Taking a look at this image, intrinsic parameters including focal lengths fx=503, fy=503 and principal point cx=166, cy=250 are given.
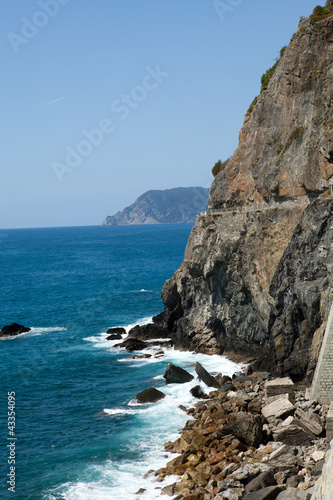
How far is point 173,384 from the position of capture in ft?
119

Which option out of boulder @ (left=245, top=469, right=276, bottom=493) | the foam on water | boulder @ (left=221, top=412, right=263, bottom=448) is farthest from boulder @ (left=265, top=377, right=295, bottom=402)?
boulder @ (left=245, top=469, right=276, bottom=493)

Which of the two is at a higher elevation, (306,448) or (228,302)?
(228,302)

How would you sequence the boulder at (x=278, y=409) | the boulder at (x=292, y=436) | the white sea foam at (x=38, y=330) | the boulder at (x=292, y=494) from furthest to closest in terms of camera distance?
the white sea foam at (x=38, y=330) → the boulder at (x=278, y=409) → the boulder at (x=292, y=436) → the boulder at (x=292, y=494)

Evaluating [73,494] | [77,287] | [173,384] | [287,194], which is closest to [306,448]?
[73,494]

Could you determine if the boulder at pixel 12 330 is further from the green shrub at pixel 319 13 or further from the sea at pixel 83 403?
the green shrub at pixel 319 13

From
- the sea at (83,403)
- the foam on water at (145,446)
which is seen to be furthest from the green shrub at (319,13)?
the sea at (83,403)

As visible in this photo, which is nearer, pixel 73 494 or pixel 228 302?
pixel 73 494

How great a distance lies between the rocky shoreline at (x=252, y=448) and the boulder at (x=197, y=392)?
8.73 ft

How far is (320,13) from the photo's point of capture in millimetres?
38469

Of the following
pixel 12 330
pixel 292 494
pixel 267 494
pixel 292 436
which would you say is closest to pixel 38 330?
pixel 12 330

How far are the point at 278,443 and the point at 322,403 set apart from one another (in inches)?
Result: 154

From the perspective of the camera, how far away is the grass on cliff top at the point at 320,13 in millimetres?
37844

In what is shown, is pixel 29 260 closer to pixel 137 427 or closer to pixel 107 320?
pixel 107 320

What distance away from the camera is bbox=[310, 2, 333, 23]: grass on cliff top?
1490 inches
